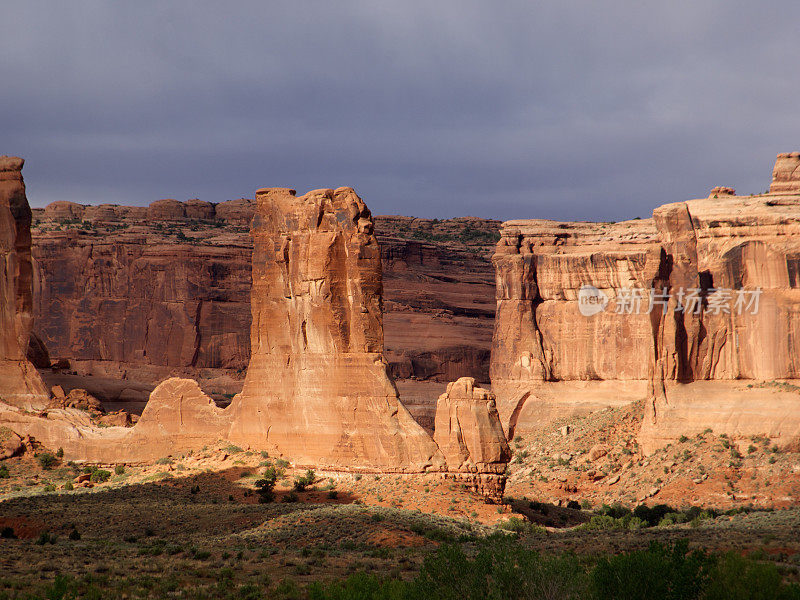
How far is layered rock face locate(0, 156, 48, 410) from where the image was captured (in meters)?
54.3

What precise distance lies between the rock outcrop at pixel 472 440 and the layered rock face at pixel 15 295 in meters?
20.9

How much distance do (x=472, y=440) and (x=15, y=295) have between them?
24.3 meters

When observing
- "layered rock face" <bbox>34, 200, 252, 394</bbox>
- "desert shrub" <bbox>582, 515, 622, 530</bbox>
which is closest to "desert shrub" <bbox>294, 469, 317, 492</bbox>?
"desert shrub" <bbox>582, 515, 622, 530</bbox>

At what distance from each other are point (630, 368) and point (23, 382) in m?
37.8

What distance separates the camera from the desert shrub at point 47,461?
51.2 m

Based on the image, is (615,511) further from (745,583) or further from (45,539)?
(745,583)

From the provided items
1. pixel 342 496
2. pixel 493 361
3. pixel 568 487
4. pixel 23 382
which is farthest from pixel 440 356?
pixel 342 496

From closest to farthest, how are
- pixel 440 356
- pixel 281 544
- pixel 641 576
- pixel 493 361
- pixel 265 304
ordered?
pixel 641 576
pixel 281 544
pixel 265 304
pixel 493 361
pixel 440 356

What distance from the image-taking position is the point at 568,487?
63531 millimetres

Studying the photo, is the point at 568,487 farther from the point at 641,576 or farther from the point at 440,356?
the point at 641,576

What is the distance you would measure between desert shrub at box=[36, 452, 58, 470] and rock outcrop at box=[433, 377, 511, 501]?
17911mm

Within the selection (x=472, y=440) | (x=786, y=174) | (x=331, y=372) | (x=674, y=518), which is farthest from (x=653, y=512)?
(x=786, y=174)

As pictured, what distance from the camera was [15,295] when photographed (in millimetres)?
55594

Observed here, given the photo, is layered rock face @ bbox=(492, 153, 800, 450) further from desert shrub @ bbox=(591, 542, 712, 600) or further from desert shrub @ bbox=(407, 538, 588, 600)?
desert shrub @ bbox=(407, 538, 588, 600)
